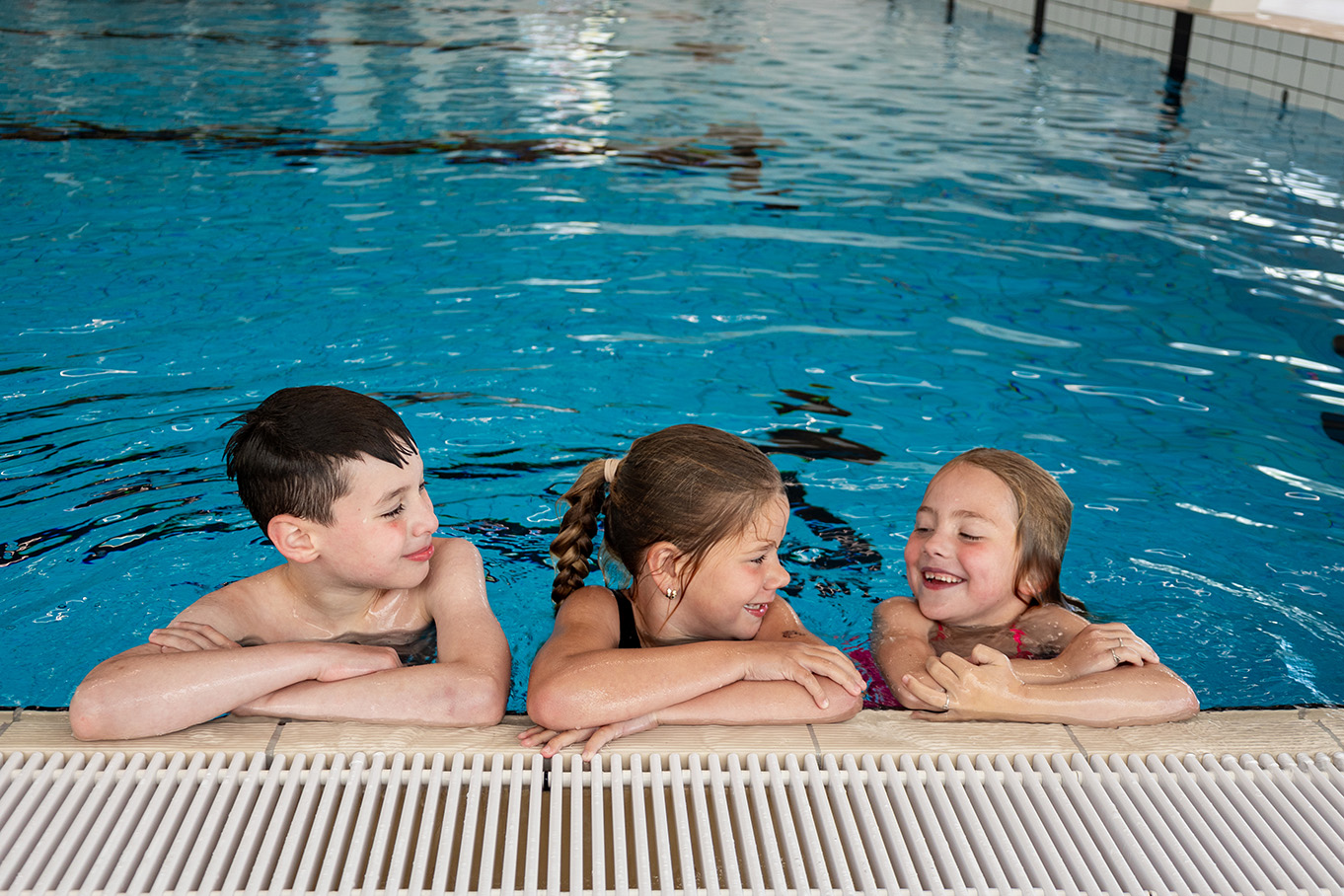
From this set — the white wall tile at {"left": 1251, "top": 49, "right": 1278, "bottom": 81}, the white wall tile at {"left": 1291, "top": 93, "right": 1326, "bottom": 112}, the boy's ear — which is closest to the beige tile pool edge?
the boy's ear

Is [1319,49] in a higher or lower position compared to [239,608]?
higher

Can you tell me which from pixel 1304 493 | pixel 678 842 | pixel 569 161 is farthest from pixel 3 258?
pixel 1304 493

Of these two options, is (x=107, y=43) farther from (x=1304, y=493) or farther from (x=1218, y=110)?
(x=1304, y=493)

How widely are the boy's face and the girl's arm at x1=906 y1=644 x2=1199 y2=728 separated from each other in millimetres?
1121

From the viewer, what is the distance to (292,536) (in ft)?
7.69

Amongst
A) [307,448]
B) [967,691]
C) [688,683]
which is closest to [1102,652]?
[967,691]

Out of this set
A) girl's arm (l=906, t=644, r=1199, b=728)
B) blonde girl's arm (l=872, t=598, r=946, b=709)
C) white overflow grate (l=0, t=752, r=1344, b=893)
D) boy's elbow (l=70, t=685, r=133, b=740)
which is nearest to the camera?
white overflow grate (l=0, t=752, r=1344, b=893)

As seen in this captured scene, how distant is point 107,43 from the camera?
44.7 ft

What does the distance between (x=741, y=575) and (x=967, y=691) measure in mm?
535

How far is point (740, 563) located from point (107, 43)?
567 inches

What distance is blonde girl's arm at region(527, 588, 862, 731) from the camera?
2.06 m

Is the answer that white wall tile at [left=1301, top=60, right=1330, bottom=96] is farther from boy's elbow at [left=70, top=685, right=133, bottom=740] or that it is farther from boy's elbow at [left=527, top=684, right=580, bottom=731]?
boy's elbow at [left=70, top=685, right=133, bottom=740]

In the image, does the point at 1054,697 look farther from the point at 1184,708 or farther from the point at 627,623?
the point at 627,623

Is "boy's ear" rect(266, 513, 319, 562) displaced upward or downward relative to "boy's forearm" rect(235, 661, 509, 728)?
upward
